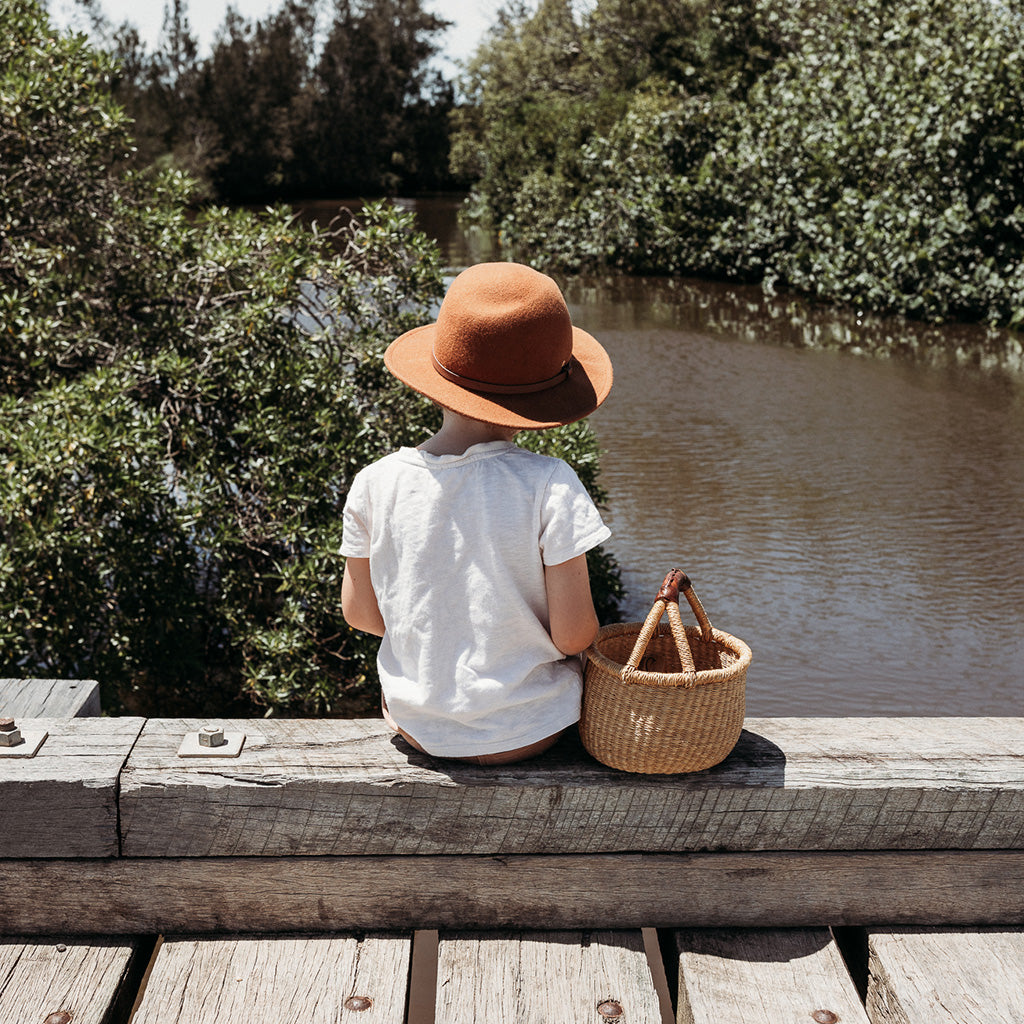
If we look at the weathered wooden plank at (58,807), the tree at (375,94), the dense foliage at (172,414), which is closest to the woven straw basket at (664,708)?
the weathered wooden plank at (58,807)

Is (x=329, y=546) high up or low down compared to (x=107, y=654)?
up

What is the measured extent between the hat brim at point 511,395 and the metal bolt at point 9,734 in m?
0.90

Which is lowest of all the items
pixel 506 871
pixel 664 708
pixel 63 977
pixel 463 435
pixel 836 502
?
pixel 836 502

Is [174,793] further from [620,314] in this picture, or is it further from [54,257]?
[620,314]

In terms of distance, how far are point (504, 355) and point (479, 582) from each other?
1.28 feet

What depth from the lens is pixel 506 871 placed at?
6.33 ft

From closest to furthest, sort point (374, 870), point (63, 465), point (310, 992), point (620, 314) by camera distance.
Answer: point (310, 992) → point (374, 870) → point (63, 465) → point (620, 314)

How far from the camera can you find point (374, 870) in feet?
6.33

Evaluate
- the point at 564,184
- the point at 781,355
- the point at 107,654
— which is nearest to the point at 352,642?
the point at 107,654

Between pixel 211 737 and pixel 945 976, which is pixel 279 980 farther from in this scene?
pixel 945 976

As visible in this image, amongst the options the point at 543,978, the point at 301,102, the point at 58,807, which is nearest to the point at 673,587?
the point at 543,978

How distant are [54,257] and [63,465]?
1.55 meters

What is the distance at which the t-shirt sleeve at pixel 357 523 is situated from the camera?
203cm

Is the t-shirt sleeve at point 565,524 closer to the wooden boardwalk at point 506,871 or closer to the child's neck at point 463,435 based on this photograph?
the child's neck at point 463,435
